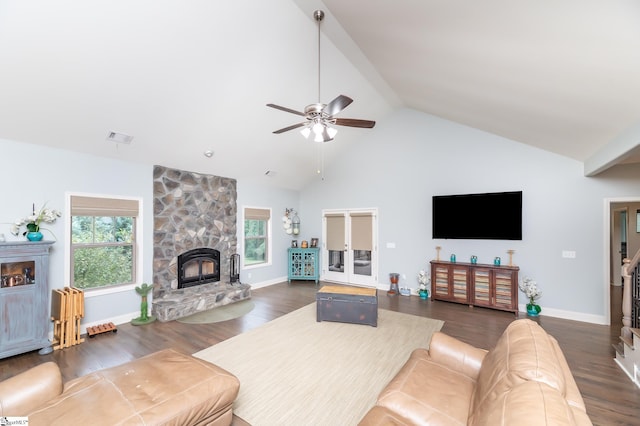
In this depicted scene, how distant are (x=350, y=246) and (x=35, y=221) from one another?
586cm

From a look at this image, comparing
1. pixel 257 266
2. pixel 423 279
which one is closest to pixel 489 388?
pixel 423 279

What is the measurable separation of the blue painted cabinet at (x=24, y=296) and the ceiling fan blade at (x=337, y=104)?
3.93 metres

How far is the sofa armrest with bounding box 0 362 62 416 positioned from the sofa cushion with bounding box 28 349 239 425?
8cm

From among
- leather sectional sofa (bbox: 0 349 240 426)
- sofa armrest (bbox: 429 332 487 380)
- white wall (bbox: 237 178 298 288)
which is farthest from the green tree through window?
sofa armrest (bbox: 429 332 487 380)

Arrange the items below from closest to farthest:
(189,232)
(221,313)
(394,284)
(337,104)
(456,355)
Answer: (456,355) < (337,104) < (221,313) < (189,232) < (394,284)

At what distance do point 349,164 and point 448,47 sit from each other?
4644mm

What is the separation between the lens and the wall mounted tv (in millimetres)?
5074

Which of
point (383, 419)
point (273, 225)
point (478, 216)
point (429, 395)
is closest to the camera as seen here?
point (383, 419)

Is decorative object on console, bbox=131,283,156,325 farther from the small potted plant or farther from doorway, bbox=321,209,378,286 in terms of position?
the small potted plant

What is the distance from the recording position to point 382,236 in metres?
6.70

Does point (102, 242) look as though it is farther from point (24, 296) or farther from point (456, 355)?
point (456, 355)

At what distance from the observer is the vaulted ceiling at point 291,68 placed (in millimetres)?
2074

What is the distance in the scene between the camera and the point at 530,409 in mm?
1071

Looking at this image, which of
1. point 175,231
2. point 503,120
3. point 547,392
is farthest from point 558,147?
point 175,231
